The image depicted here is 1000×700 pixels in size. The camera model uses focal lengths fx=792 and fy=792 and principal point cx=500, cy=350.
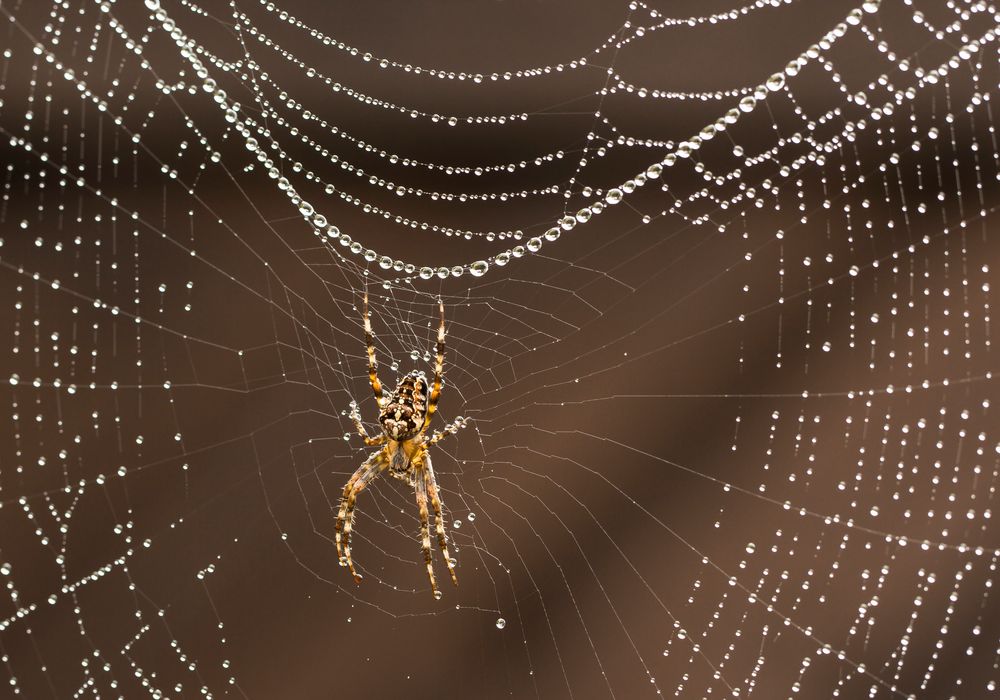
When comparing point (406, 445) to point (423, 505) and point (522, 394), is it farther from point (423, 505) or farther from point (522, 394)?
point (522, 394)

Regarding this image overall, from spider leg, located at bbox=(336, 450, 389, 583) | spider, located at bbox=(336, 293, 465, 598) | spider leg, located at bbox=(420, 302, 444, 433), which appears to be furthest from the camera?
spider leg, located at bbox=(336, 450, 389, 583)

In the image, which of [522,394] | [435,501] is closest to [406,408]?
[435,501]

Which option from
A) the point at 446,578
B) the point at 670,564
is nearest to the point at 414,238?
the point at 446,578

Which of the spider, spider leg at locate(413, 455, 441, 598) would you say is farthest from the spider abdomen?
spider leg at locate(413, 455, 441, 598)

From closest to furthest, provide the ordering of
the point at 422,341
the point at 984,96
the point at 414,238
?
the point at 984,96 → the point at 422,341 → the point at 414,238

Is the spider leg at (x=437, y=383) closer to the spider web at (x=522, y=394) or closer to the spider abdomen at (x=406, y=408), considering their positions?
the spider abdomen at (x=406, y=408)

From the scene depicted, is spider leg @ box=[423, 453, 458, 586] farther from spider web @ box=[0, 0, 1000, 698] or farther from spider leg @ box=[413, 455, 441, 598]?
spider web @ box=[0, 0, 1000, 698]

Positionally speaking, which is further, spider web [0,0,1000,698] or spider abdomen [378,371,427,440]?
spider web [0,0,1000,698]

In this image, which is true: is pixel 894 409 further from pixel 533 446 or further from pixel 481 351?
pixel 481 351
